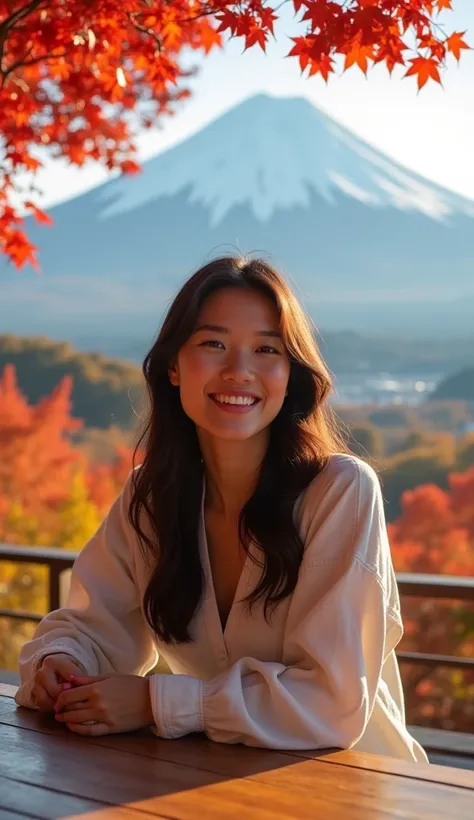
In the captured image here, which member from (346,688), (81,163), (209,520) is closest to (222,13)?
(209,520)

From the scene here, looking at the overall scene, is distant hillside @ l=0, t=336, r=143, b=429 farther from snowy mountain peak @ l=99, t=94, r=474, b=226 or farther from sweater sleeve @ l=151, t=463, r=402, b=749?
sweater sleeve @ l=151, t=463, r=402, b=749

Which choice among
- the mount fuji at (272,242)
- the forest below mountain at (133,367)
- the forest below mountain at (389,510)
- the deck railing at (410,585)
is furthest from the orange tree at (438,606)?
the mount fuji at (272,242)

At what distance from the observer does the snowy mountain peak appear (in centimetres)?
1316

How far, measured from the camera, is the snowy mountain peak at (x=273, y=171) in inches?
518

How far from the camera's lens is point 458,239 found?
12.5 metres

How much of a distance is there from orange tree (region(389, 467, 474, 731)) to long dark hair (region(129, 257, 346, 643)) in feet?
17.0

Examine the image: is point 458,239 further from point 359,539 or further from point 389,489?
point 359,539

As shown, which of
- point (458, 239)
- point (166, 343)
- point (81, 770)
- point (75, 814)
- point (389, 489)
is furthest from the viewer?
point (458, 239)

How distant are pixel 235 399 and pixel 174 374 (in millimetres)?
195

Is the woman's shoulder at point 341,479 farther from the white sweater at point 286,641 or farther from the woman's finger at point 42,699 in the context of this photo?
the woman's finger at point 42,699

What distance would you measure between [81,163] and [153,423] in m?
2.95

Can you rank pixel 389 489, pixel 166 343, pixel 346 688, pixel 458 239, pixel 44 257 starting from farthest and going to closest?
pixel 44 257, pixel 458 239, pixel 389 489, pixel 166 343, pixel 346 688

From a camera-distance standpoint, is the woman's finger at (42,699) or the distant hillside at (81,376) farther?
the distant hillside at (81,376)

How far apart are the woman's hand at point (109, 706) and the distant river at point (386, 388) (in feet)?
29.9
